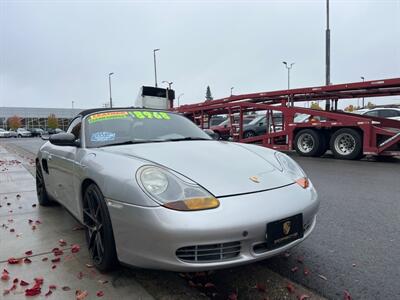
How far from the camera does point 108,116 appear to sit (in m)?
3.70

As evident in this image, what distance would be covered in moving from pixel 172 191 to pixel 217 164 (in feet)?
1.73

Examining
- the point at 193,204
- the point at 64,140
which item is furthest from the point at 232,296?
the point at 64,140

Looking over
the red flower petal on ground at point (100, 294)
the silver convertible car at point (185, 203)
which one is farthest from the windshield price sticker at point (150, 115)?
the red flower petal on ground at point (100, 294)

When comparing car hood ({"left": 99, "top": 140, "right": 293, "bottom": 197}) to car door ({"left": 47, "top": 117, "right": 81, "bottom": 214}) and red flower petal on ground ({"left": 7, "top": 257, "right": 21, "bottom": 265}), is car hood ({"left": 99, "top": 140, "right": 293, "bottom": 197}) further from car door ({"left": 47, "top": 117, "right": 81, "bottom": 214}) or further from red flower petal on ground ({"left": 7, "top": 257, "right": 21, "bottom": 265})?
red flower petal on ground ({"left": 7, "top": 257, "right": 21, "bottom": 265})

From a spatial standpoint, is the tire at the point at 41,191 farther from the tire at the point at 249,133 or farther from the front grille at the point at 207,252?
the tire at the point at 249,133

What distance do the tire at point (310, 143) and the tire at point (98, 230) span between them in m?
9.33


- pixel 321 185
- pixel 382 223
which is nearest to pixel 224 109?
pixel 321 185

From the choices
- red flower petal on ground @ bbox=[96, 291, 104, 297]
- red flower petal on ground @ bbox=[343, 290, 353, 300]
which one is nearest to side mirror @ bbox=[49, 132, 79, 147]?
red flower petal on ground @ bbox=[96, 291, 104, 297]

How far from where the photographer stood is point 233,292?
2.48 metres

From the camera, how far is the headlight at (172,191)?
88.1 inches

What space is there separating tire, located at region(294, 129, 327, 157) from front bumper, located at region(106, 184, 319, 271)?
9.16 meters

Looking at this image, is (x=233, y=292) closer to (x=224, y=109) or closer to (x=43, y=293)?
(x=43, y=293)

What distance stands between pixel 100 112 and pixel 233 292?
2.34 meters

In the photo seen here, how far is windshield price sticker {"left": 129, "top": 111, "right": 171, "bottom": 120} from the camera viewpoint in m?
3.81
